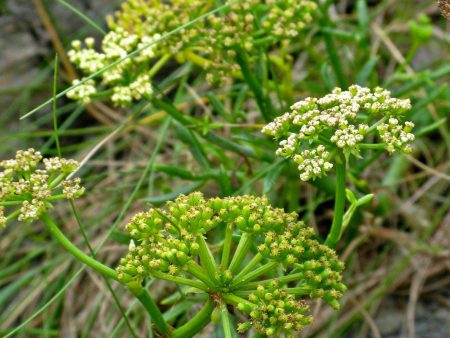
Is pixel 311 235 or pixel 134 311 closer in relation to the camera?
pixel 311 235

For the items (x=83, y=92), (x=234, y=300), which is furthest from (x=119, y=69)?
(x=234, y=300)

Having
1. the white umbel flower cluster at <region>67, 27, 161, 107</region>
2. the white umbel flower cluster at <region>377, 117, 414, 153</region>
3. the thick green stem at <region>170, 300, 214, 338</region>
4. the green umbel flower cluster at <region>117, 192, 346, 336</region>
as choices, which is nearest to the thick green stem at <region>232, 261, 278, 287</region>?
the green umbel flower cluster at <region>117, 192, 346, 336</region>

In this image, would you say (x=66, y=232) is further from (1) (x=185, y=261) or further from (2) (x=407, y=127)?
(2) (x=407, y=127)

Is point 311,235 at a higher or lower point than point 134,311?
higher

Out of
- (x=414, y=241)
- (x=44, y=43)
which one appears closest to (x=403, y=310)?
(x=414, y=241)

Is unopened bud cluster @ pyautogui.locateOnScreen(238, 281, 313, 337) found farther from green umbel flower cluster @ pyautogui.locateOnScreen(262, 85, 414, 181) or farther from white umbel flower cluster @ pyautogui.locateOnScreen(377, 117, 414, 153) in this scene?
white umbel flower cluster @ pyautogui.locateOnScreen(377, 117, 414, 153)

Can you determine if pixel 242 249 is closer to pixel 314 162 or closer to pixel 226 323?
pixel 226 323
